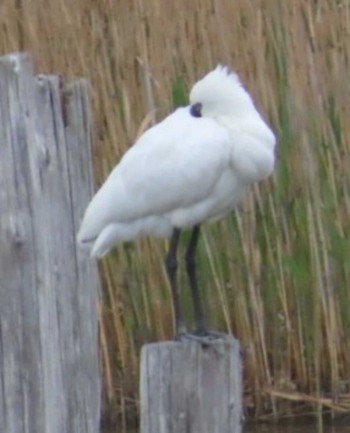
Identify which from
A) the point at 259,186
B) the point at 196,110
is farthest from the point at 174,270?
the point at 259,186

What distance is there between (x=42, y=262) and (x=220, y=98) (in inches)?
50.2

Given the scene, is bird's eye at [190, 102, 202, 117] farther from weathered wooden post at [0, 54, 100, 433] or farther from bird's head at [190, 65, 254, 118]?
weathered wooden post at [0, 54, 100, 433]

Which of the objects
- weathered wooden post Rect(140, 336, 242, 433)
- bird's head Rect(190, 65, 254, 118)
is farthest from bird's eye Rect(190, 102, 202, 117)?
weathered wooden post Rect(140, 336, 242, 433)

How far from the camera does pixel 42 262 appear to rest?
Result: 2.46 metres

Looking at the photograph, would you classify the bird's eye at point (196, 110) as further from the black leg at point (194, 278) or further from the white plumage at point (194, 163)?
the black leg at point (194, 278)

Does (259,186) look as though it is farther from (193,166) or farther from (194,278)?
(193,166)

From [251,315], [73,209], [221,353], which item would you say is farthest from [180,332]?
[251,315]

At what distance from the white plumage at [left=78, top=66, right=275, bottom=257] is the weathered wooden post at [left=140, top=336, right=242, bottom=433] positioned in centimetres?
92

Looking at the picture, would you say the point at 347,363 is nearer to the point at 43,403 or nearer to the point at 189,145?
the point at 189,145

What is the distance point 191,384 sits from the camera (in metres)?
2.62

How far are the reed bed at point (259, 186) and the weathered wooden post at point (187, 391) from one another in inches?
90.7

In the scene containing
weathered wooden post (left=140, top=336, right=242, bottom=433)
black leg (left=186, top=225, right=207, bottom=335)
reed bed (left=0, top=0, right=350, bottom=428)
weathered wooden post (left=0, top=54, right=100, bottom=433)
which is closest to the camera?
weathered wooden post (left=0, top=54, right=100, bottom=433)

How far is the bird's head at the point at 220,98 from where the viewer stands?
3641 millimetres

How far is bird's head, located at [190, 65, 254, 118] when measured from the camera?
3.64 m
